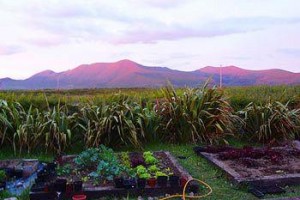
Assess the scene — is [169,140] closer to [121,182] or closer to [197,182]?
[197,182]

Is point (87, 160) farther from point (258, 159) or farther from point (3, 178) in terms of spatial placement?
point (258, 159)

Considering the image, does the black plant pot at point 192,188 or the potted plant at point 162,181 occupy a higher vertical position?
the potted plant at point 162,181

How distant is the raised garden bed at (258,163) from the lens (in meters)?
5.39

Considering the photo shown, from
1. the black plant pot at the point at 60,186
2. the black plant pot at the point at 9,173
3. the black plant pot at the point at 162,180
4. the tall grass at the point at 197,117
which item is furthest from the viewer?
the tall grass at the point at 197,117

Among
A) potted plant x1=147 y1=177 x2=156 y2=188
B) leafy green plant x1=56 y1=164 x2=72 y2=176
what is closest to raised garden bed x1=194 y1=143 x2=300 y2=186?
potted plant x1=147 y1=177 x2=156 y2=188

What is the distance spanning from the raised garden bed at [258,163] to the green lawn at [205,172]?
0.10m

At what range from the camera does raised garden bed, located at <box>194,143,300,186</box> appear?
5.39 m

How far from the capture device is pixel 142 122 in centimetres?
738

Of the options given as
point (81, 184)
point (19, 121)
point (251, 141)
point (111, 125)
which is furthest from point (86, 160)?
point (251, 141)

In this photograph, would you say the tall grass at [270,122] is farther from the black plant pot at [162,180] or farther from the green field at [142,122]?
the black plant pot at [162,180]

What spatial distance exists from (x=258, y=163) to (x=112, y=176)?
2140 millimetres

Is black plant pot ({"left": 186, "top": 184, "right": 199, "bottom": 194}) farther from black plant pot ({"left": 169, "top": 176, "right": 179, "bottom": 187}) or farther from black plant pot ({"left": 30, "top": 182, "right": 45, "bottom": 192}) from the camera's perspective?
black plant pot ({"left": 30, "top": 182, "right": 45, "bottom": 192})

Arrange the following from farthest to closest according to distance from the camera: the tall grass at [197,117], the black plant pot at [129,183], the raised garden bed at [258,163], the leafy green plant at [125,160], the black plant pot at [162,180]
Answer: the tall grass at [197,117], the leafy green plant at [125,160], the raised garden bed at [258,163], the black plant pot at [162,180], the black plant pot at [129,183]

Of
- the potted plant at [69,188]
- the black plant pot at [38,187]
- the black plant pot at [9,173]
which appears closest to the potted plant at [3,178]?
the black plant pot at [9,173]
